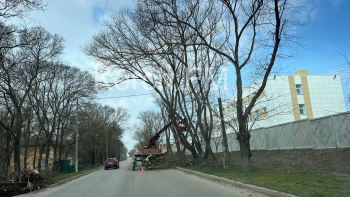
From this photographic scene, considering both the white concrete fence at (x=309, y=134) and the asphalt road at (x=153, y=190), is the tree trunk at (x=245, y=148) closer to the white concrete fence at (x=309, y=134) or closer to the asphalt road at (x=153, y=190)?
the asphalt road at (x=153, y=190)

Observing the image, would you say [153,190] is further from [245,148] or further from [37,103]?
[37,103]

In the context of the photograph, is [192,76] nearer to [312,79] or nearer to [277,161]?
[277,161]

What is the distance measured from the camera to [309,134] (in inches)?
711

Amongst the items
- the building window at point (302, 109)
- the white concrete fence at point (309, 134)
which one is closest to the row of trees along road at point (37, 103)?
the white concrete fence at point (309, 134)

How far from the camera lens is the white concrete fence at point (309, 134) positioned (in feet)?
50.0

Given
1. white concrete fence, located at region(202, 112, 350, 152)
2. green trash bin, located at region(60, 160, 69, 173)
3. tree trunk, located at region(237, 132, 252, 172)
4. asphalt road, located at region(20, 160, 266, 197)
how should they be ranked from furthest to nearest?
green trash bin, located at region(60, 160, 69, 173) < white concrete fence, located at region(202, 112, 350, 152) < tree trunk, located at region(237, 132, 252, 172) < asphalt road, located at region(20, 160, 266, 197)

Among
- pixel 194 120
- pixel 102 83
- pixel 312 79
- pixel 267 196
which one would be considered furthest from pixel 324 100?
pixel 267 196

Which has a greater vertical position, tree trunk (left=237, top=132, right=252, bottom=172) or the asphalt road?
tree trunk (left=237, top=132, right=252, bottom=172)

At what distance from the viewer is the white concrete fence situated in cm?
1525

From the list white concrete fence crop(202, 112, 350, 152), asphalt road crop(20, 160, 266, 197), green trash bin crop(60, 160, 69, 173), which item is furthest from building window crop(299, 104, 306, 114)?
green trash bin crop(60, 160, 69, 173)

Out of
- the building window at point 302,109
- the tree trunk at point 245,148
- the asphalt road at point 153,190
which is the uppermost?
the building window at point 302,109

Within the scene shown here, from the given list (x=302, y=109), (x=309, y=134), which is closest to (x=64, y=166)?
(x=309, y=134)

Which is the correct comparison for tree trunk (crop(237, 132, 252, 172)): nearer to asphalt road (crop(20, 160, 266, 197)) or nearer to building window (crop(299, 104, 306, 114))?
asphalt road (crop(20, 160, 266, 197))

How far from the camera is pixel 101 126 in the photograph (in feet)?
167
